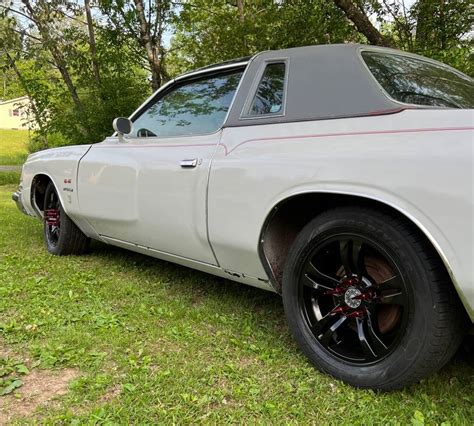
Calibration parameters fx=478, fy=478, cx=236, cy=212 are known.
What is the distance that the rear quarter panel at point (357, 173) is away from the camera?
178 cm

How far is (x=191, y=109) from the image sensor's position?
3.45 m

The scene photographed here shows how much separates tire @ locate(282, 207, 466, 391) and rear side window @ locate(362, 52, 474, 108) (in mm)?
737

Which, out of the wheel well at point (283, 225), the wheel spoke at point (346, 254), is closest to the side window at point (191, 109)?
the wheel well at point (283, 225)

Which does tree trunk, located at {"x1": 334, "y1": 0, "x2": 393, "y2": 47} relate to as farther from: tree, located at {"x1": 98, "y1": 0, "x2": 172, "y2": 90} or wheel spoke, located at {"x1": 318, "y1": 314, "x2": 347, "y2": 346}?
wheel spoke, located at {"x1": 318, "y1": 314, "x2": 347, "y2": 346}

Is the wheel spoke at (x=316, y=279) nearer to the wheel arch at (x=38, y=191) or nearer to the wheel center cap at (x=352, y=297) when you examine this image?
the wheel center cap at (x=352, y=297)

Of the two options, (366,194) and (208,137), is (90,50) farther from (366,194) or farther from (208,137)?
(366,194)

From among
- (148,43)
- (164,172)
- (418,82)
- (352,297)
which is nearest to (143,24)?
(148,43)

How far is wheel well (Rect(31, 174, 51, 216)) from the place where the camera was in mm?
4949

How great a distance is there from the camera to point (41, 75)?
11.2 metres

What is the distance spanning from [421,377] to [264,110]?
1.61m

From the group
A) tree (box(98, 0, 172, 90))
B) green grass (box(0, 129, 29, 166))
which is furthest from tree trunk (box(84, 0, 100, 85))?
green grass (box(0, 129, 29, 166))

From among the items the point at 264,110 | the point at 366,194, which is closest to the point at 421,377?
the point at 366,194

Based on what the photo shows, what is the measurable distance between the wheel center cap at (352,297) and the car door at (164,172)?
0.95 meters

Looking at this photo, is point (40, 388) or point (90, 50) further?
point (90, 50)
